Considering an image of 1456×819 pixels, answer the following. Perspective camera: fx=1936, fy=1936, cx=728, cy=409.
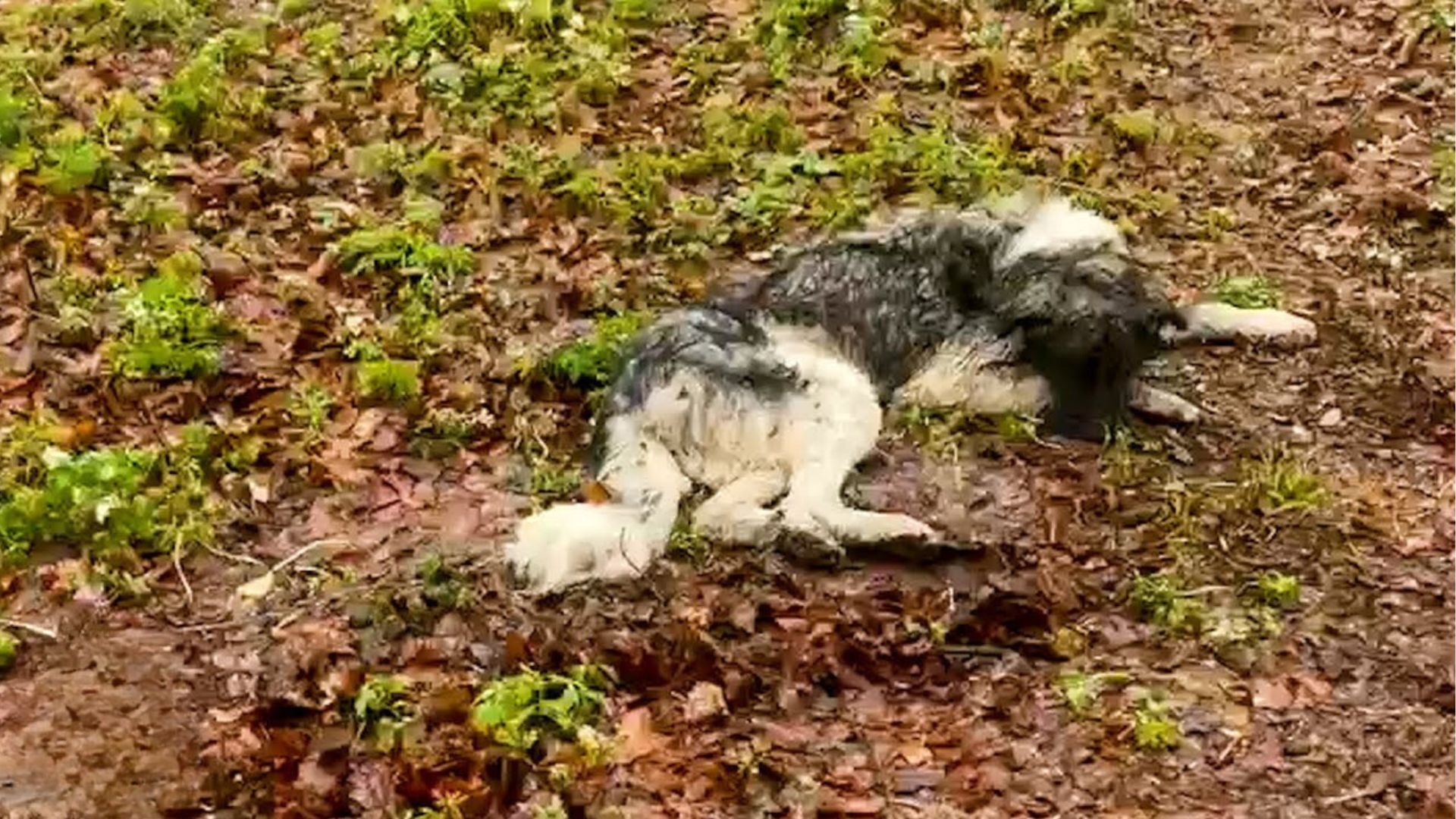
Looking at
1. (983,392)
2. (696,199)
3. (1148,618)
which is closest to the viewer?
(1148,618)

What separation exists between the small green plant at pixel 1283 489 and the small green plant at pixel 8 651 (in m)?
3.38

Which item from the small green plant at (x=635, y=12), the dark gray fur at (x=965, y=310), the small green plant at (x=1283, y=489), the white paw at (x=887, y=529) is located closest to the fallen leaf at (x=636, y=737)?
the white paw at (x=887, y=529)

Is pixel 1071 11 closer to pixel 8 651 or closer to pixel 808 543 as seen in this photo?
pixel 808 543

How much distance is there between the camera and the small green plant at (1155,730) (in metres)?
4.54

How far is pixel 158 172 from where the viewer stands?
7.49 m

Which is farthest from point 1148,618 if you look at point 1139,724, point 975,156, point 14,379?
point 14,379

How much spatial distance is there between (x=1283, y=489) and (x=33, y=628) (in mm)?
3463

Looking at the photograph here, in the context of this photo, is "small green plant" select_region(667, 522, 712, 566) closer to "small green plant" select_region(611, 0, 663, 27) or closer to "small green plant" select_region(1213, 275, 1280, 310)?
"small green plant" select_region(1213, 275, 1280, 310)

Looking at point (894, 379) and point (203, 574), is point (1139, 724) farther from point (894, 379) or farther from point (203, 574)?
point (203, 574)

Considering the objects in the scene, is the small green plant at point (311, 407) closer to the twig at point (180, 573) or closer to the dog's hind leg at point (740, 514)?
the twig at point (180, 573)

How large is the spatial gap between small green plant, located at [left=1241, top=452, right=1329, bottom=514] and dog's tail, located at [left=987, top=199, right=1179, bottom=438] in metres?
0.49

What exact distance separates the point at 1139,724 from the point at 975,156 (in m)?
3.48

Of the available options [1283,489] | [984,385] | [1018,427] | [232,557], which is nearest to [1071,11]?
[984,385]

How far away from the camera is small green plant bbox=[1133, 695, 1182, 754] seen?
4.54 meters
